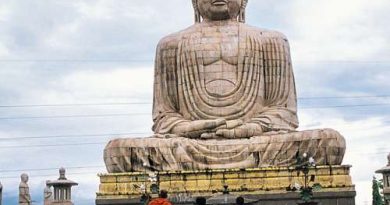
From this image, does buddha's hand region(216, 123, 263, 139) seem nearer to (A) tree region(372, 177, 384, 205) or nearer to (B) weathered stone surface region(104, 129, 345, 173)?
(B) weathered stone surface region(104, 129, 345, 173)

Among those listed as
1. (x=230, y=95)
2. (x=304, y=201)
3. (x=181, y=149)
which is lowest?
(x=304, y=201)

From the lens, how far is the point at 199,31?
780 inches

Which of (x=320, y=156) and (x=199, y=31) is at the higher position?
(x=199, y=31)

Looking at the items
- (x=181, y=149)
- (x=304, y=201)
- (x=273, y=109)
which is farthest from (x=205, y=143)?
(x=304, y=201)

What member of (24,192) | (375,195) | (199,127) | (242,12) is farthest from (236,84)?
(24,192)

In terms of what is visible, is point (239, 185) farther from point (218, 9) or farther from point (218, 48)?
point (218, 9)

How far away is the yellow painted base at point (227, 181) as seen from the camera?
55.9 feet

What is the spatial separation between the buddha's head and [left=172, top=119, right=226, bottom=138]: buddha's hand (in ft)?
8.89

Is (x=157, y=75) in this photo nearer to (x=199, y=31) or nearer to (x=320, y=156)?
(x=199, y=31)

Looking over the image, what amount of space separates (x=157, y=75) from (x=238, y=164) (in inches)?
134

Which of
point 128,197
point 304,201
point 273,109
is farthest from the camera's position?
point 273,109

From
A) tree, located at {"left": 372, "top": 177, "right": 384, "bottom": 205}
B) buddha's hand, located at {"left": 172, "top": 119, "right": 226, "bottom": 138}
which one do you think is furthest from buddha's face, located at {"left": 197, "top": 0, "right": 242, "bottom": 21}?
tree, located at {"left": 372, "top": 177, "right": 384, "bottom": 205}

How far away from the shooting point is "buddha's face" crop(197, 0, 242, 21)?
64.5 feet

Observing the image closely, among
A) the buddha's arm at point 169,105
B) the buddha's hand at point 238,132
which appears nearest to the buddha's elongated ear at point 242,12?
the buddha's arm at point 169,105
